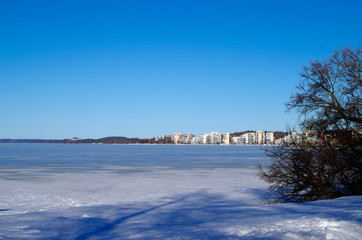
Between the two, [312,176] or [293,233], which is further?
[312,176]

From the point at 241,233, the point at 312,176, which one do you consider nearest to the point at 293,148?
the point at 312,176

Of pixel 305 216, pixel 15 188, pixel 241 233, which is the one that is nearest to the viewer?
pixel 241 233

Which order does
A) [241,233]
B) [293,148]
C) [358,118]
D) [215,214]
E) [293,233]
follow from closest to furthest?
[293,233] < [241,233] < [215,214] < [358,118] < [293,148]

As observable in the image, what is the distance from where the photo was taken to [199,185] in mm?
15320

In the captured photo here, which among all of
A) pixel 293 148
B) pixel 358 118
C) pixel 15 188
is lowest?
pixel 15 188

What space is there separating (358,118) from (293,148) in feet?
7.32

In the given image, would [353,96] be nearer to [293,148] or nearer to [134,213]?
[293,148]

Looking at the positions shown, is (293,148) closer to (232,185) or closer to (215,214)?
(215,214)

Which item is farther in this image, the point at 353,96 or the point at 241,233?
the point at 353,96

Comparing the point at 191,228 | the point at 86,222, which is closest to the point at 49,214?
the point at 86,222

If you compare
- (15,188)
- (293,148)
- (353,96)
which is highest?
(353,96)

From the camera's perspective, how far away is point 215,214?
8492mm

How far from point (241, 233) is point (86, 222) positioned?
4.27 m

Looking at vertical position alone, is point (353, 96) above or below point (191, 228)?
above
